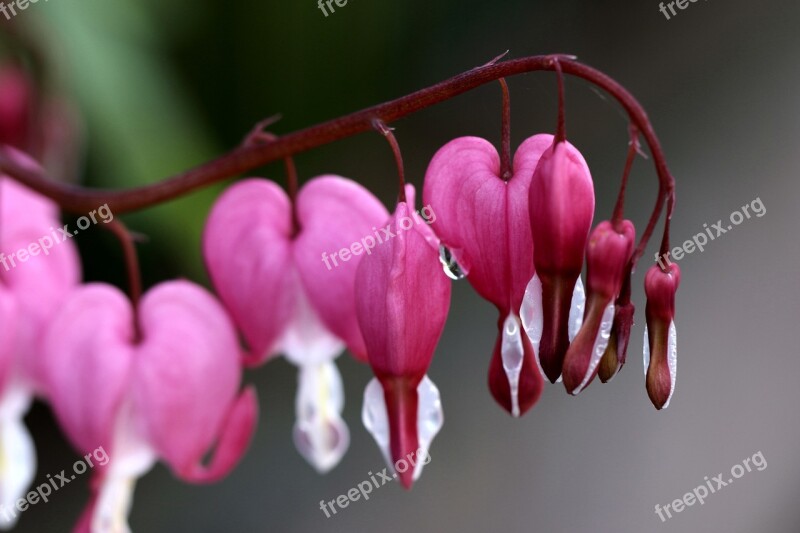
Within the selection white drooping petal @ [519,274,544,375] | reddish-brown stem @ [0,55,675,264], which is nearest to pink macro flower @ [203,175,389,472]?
reddish-brown stem @ [0,55,675,264]

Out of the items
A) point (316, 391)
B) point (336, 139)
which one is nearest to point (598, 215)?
point (316, 391)

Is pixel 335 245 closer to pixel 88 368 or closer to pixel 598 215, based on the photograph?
pixel 88 368

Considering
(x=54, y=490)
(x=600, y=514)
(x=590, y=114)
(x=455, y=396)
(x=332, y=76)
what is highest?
(x=332, y=76)

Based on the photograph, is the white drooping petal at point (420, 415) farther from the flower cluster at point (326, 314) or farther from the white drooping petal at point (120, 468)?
the white drooping petal at point (120, 468)

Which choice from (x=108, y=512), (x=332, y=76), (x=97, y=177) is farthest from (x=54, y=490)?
(x=108, y=512)

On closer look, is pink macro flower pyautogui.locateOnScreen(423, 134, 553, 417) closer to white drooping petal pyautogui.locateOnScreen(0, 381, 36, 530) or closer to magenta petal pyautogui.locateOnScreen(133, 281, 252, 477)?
magenta petal pyautogui.locateOnScreen(133, 281, 252, 477)

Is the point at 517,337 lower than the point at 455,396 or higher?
higher

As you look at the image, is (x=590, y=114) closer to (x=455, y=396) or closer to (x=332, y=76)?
(x=332, y=76)

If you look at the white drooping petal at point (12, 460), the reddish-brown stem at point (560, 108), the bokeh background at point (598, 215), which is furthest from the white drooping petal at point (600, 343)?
the bokeh background at point (598, 215)
